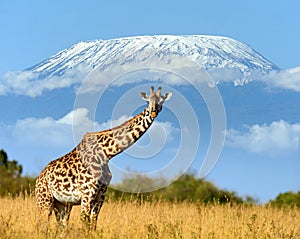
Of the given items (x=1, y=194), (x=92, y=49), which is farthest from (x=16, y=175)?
(x=92, y=49)

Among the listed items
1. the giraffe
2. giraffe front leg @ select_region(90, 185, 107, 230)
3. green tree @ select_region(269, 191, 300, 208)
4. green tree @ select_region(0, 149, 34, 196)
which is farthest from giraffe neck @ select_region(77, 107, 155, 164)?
green tree @ select_region(269, 191, 300, 208)

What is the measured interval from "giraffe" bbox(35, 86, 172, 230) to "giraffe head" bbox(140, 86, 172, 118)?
0.06 feet

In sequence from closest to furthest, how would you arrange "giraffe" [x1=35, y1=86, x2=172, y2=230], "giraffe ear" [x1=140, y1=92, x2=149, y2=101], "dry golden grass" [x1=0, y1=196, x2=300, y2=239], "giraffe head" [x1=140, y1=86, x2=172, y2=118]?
"dry golden grass" [x1=0, y1=196, x2=300, y2=239], "giraffe head" [x1=140, y1=86, x2=172, y2=118], "giraffe ear" [x1=140, y1=92, x2=149, y2=101], "giraffe" [x1=35, y1=86, x2=172, y2=230]

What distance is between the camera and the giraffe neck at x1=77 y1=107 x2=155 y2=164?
11398mm

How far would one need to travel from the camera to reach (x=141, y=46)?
1510 centimetres

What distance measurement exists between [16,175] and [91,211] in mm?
15132

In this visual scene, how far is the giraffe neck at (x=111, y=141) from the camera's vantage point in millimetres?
11398

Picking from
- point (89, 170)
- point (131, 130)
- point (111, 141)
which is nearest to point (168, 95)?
point (131, 130)

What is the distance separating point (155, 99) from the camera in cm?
1058

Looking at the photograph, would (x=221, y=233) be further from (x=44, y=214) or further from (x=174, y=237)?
(x=44, y=214)

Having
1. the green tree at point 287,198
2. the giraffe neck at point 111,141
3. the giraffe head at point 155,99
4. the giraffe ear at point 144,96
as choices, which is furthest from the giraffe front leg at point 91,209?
the green tree at point 287,198

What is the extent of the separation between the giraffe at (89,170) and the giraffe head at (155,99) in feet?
0.06

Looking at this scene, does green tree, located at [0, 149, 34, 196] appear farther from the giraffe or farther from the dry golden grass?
the giraffe

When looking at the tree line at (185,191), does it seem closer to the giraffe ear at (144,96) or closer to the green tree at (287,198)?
the green tree at (287,198)
